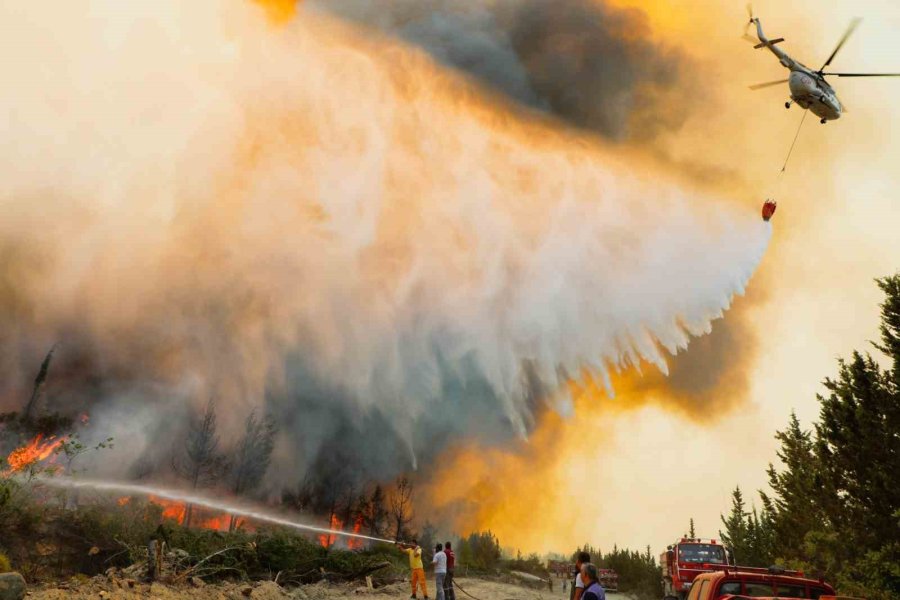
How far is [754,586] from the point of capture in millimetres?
12109

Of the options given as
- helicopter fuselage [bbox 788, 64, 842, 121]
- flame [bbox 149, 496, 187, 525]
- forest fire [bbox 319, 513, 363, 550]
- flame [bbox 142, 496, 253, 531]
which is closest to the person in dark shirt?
helicopter fuselage [bbox 788, 64, 842, 121]

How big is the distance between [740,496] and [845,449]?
61588 millimetres

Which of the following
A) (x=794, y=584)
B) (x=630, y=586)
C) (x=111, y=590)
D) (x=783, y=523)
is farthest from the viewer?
(x=630, y=586)

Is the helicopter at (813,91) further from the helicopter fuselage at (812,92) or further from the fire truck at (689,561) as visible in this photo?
the fire truck at (689,561)

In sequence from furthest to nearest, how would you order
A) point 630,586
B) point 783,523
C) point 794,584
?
point 630,586 < point 783,523 < point 794,584

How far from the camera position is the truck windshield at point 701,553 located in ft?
88.4

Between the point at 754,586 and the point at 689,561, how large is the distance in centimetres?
1654

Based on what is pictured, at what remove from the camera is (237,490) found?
75438 mm

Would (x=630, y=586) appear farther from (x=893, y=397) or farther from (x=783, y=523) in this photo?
(x=893, y=397)

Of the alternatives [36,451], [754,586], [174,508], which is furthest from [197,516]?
[754,586]

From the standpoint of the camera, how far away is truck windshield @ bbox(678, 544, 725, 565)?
26953 millimetres

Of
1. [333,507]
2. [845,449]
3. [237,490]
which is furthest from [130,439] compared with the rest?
[845,449]

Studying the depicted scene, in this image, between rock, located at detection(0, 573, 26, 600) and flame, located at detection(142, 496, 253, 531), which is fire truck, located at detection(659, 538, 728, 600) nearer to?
rock, located at detection(0, 573, 26, 600)

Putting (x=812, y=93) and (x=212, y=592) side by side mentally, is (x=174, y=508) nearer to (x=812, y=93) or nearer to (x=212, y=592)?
(x=212, y=592)
